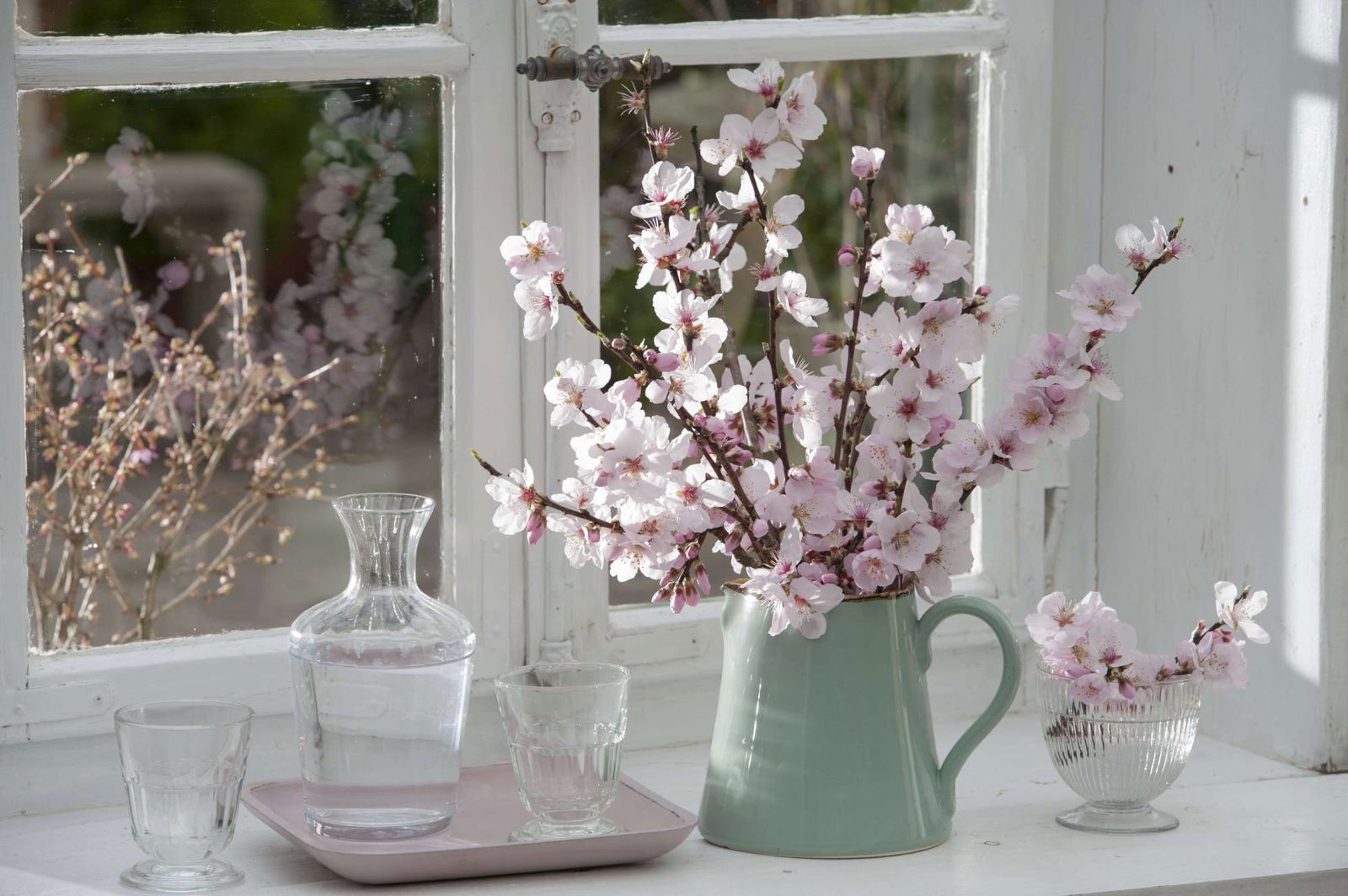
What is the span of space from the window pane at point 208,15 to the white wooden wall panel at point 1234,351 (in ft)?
2.29

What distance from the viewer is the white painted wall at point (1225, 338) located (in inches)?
57.7

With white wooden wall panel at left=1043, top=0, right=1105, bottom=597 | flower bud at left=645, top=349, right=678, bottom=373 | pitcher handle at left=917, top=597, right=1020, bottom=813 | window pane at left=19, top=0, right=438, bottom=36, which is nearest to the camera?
flower bud at left=645, top=349, right=678, bottom=373

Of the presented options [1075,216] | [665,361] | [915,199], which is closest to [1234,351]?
[1075,216]

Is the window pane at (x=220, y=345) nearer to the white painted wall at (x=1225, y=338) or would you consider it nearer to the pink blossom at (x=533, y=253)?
the pink blossom at (x=533, y=253)

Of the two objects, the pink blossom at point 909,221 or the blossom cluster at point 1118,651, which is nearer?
the pink blossom at point 909,221

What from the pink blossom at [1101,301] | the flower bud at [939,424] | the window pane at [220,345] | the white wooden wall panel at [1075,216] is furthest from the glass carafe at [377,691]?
the white wooden wall panel at [1075,216]

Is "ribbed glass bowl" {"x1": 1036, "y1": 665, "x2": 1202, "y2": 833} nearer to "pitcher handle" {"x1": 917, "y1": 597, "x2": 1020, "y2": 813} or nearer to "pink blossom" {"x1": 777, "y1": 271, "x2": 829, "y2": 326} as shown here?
"pitcher handle" {"x1": 917, "y1": 597, "x2": 1020, "y2": 813}

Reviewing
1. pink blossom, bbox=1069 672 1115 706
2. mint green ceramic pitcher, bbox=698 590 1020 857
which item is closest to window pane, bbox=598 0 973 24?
mint green ceramic pitcher, bbox=698 590 1020 857

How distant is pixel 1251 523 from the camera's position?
60.6 inches

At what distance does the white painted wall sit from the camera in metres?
1.47

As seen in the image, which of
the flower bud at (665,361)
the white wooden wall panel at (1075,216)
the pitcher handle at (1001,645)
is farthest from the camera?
the white wooden wall panel at (1075,216)

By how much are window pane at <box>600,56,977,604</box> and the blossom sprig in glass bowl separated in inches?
15.6

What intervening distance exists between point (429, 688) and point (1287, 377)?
0.79m

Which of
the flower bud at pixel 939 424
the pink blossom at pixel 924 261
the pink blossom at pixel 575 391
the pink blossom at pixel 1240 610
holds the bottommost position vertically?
the pink blossom at pixel 1240 610
